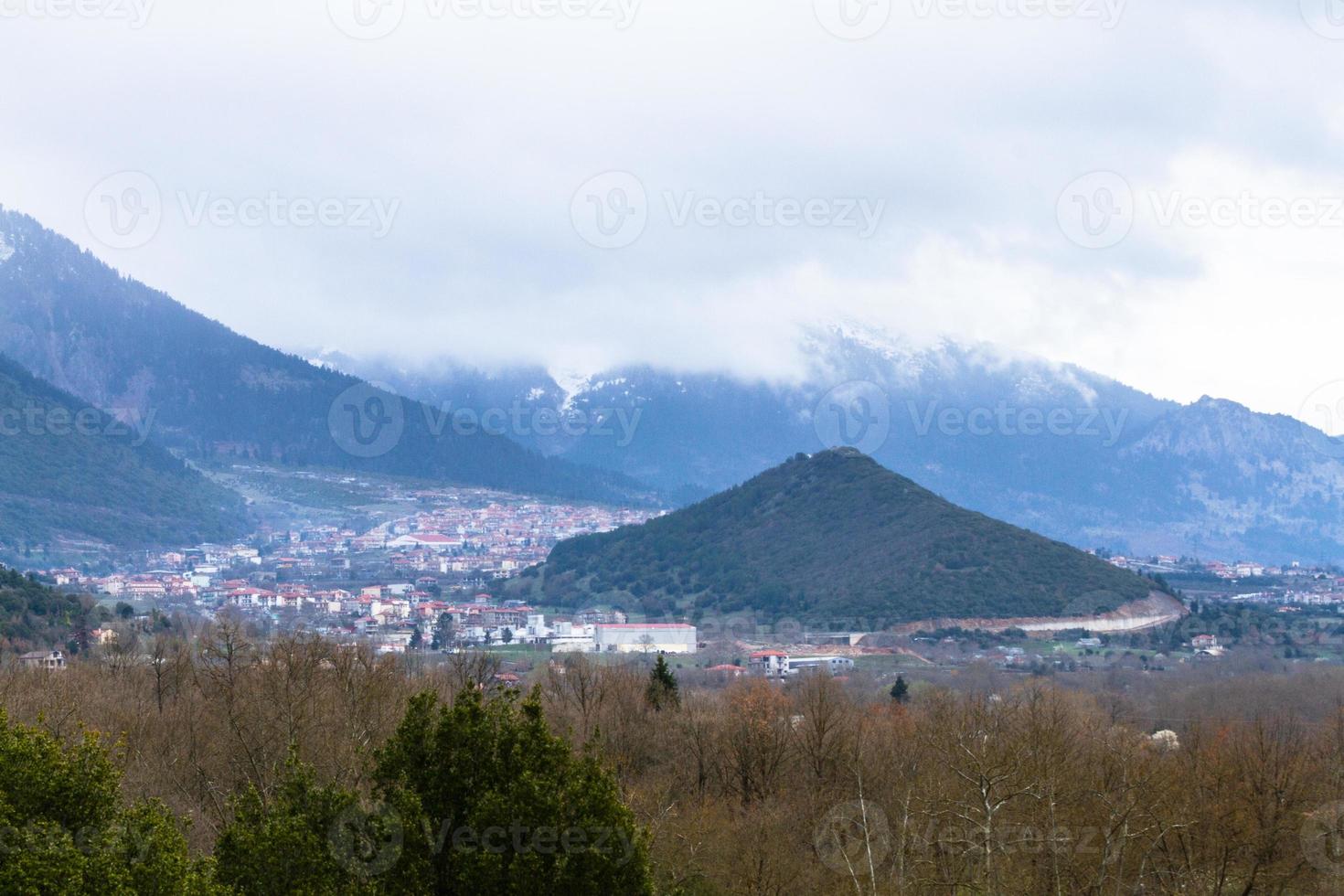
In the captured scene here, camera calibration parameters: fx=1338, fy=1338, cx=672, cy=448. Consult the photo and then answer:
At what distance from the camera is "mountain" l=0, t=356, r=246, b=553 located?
15838 centimetres

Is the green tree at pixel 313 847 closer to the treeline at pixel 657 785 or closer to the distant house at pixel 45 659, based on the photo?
the treeline at pixel 657 785

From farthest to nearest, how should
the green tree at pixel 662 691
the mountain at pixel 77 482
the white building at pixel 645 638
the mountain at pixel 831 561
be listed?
1. the mountain at pixel 77 482
2. the mountain at pixel 831 561
3. the white building at pixel 645 638
4. the green tree at pixel 662 691

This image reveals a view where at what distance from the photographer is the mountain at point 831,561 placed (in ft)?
365

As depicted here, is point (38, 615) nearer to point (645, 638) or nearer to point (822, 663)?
point (645, 638)

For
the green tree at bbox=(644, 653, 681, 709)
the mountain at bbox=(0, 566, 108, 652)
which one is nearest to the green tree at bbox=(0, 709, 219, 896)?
the green tree at bbox=(644, 653, 681, 709)

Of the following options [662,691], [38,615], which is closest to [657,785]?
[662,691]

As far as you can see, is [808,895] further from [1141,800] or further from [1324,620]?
[1324,620]

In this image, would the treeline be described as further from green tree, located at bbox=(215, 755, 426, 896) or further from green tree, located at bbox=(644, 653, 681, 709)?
green tree, located at bbox=(644, 653, 681, 709)

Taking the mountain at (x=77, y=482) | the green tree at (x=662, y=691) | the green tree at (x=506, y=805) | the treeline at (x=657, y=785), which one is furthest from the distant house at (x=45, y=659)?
the mountain at (x=77, y=482)

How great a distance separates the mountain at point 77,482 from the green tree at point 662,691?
123 meters

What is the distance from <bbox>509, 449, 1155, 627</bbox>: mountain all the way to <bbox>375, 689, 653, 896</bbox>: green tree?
300 feet

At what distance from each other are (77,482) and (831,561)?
99.2 meters

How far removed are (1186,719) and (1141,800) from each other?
2992 centimetres

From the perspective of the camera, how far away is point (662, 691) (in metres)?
48.4
